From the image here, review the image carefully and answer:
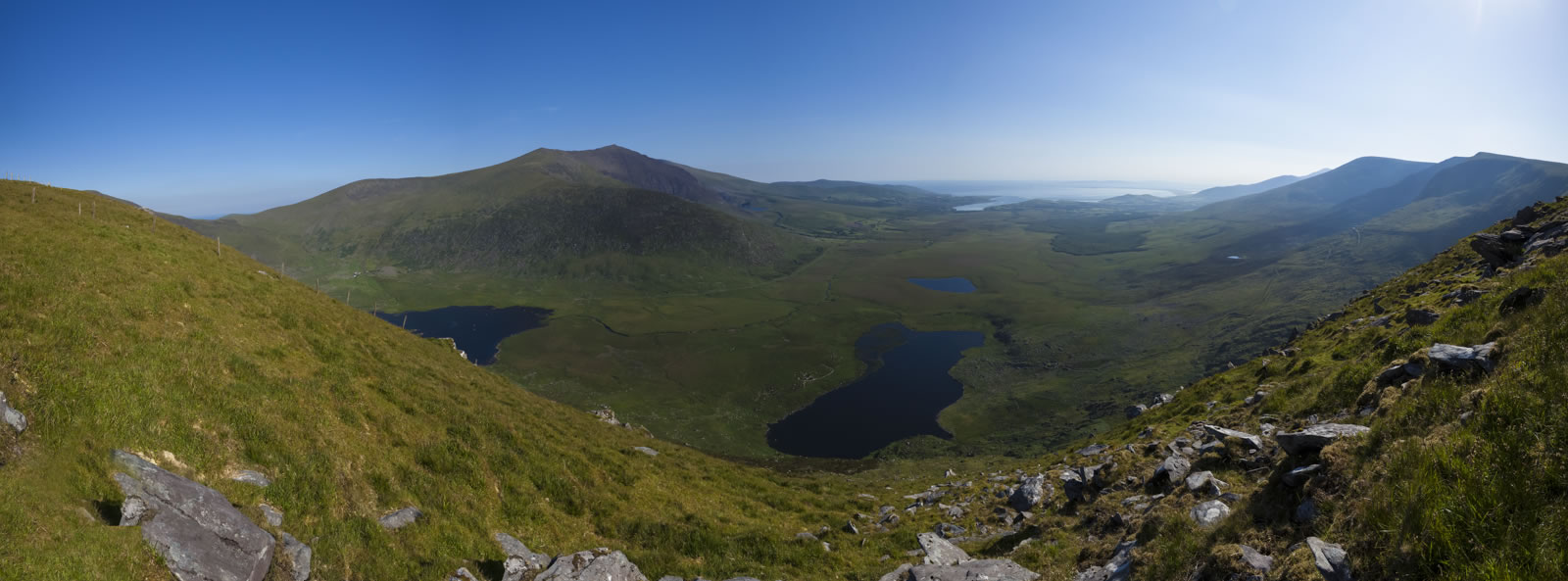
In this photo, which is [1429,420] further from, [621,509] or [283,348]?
[283,348]

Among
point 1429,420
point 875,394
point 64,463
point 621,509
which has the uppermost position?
point 1429,420

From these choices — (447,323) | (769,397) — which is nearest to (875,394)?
(769,397)

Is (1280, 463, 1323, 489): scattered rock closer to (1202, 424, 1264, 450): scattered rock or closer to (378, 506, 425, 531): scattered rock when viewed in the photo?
(1202, 424, 1264, 450): scattered rock

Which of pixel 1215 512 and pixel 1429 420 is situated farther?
pixel 1215 512

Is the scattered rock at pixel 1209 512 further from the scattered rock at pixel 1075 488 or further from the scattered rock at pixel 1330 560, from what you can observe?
the scattered rock at pixel 1075 488

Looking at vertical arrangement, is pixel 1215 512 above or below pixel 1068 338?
above

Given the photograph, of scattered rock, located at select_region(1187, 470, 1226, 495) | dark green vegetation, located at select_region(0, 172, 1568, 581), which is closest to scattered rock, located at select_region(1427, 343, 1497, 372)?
dark green vegetation, located at select_region(0, 172, 1568, 581)
